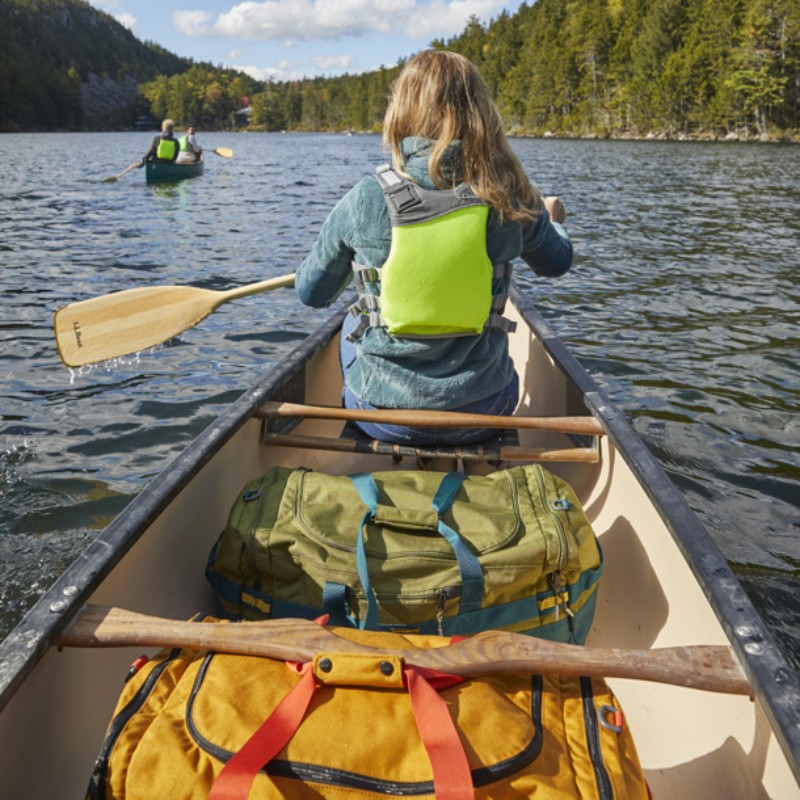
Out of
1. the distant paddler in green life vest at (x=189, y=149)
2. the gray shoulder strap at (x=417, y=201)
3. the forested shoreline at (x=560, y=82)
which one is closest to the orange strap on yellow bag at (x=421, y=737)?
the gray shoulder strap at (x=417, y=201)

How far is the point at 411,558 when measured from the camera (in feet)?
5.97

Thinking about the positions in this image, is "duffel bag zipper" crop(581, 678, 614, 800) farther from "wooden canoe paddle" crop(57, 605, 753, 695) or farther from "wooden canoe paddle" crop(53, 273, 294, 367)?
"wooden canoe paddle" crop(53, 273, 294, 367)

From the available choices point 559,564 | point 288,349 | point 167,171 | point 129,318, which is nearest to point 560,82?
point 167,171

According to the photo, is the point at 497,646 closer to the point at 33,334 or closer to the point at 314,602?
the point at 314,602

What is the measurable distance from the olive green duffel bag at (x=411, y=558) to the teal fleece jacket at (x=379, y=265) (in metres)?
0.58

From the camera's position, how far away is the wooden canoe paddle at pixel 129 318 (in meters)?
3.60

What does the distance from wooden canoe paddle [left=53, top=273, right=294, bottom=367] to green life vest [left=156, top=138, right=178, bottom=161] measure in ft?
51.6

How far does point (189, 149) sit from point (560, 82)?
227 feet

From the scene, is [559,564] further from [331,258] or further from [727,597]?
[331,258]

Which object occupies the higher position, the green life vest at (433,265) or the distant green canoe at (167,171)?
the green life vest at (433,265)

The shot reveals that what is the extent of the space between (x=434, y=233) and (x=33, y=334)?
5596 mm

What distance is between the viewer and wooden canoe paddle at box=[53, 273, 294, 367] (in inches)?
142

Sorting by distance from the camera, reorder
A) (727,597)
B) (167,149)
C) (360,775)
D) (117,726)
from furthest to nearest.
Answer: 1. (167,149)
2. (727,597)
3. (117,726)
4. (360,775)

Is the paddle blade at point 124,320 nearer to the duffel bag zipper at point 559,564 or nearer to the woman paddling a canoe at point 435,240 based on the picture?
the woman paddling a canoe at point 435,240
